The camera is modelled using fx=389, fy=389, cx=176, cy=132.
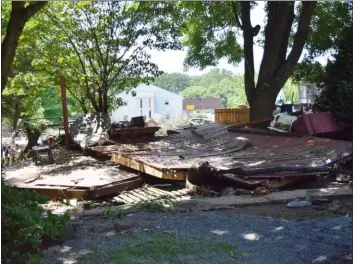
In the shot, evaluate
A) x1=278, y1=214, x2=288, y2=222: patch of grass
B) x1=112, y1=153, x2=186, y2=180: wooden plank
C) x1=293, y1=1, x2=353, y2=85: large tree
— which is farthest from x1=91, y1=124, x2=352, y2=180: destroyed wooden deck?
x1=293, y1=1, x2=353, y2=85: large tree

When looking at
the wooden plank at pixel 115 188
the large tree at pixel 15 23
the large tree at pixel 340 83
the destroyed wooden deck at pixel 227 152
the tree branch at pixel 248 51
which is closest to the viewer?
the large tree at pixel 15 23

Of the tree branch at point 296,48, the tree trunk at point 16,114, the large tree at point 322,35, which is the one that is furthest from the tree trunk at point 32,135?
the large tree at point 322,35

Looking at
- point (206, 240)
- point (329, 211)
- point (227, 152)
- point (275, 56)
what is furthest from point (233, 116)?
point (206, 240)

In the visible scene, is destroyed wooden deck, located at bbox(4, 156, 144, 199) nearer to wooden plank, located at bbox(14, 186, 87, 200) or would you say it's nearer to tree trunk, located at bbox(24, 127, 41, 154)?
wooden plank, located at bbox(14, 186, 87, 200)

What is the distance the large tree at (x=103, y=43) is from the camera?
13.7m

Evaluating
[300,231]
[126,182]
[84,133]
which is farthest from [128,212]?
[84,133]

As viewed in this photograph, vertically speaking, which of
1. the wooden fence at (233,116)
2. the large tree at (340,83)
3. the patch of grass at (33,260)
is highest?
the large tree at (340,83)

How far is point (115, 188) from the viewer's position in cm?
716

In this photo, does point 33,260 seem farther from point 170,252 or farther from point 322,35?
point 322,35

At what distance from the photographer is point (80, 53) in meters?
14.5

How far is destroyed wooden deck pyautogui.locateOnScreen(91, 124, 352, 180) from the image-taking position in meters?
7.16

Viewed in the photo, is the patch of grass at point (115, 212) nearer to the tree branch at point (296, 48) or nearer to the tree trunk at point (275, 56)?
the tree trunk at point (275, 56)

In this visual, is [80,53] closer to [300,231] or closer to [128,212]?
[128,212]

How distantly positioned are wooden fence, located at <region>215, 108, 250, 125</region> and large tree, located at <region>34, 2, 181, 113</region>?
3.80 m
